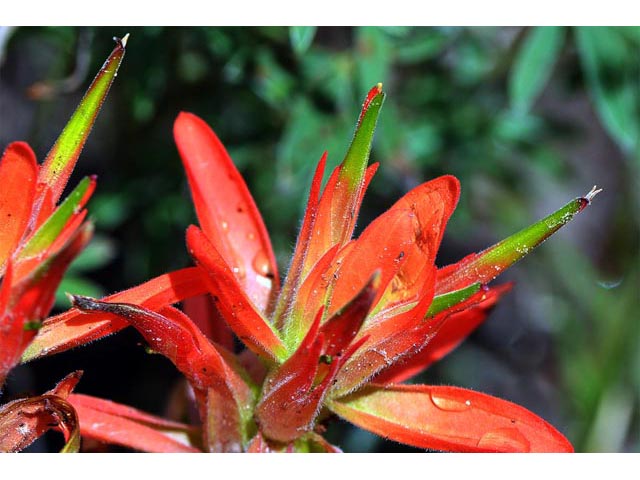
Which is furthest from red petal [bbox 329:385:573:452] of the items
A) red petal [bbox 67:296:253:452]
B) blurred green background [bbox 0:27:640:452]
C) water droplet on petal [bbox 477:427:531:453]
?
blurred green background [bbox 0:27:640:452]

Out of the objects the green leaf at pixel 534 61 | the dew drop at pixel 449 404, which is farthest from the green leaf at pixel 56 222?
the green leaf at pixel 534 61

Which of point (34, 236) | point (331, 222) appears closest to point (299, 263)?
point (331, 222)

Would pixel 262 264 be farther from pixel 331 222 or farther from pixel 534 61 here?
pixel 534 61

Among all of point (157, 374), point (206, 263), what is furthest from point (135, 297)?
point (157, 374)

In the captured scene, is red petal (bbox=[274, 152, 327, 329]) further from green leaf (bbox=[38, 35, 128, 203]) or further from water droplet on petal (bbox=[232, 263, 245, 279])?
green leaf (bbox=[38, 35, 128, 203])

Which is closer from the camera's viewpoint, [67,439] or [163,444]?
[67,439]

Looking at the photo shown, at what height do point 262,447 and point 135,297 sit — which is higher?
point 135,297

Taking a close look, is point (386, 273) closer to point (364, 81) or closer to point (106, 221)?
point (364, 81)
